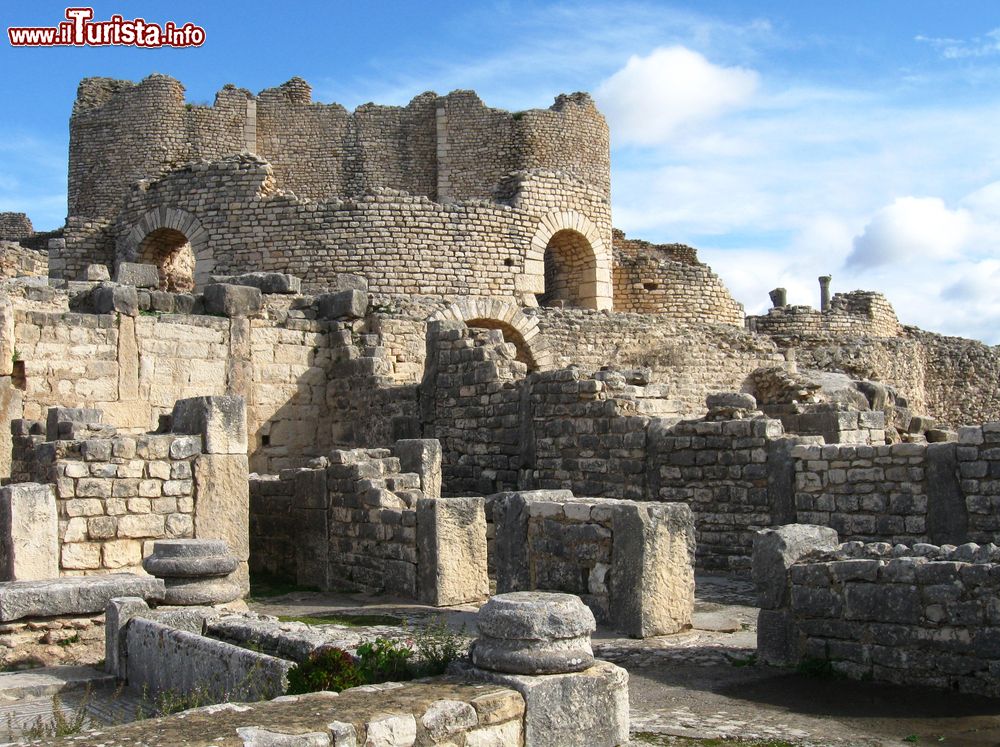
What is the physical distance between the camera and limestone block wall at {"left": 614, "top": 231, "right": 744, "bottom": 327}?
83.6ft

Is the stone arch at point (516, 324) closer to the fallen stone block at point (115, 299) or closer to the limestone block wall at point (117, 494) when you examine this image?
the fallen stone block at point (115, 299)

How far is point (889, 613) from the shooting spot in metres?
6.18

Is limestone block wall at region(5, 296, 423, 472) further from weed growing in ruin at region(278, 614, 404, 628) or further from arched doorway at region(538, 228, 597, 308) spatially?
arched doorway at region(538, 228, 597, 308)

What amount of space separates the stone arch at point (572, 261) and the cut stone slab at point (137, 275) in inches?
320

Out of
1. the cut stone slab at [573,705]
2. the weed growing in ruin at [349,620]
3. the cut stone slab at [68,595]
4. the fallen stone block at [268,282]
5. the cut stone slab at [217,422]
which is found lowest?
the weed growing in ruin at [349,620]

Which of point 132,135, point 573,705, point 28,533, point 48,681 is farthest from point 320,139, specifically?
point 573,705

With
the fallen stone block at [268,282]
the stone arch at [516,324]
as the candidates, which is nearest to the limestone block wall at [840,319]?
the stone arch at [516,324]

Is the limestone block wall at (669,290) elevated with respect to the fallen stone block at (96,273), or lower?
elevated

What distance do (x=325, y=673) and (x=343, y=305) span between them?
10998mm

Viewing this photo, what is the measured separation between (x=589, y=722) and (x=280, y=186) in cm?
2986

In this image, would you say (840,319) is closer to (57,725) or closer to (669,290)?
(669,290)

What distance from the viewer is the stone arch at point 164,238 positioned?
20141mm

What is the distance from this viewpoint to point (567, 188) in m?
22.7

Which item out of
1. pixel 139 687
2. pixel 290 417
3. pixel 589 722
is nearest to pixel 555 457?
pixel 290 417
